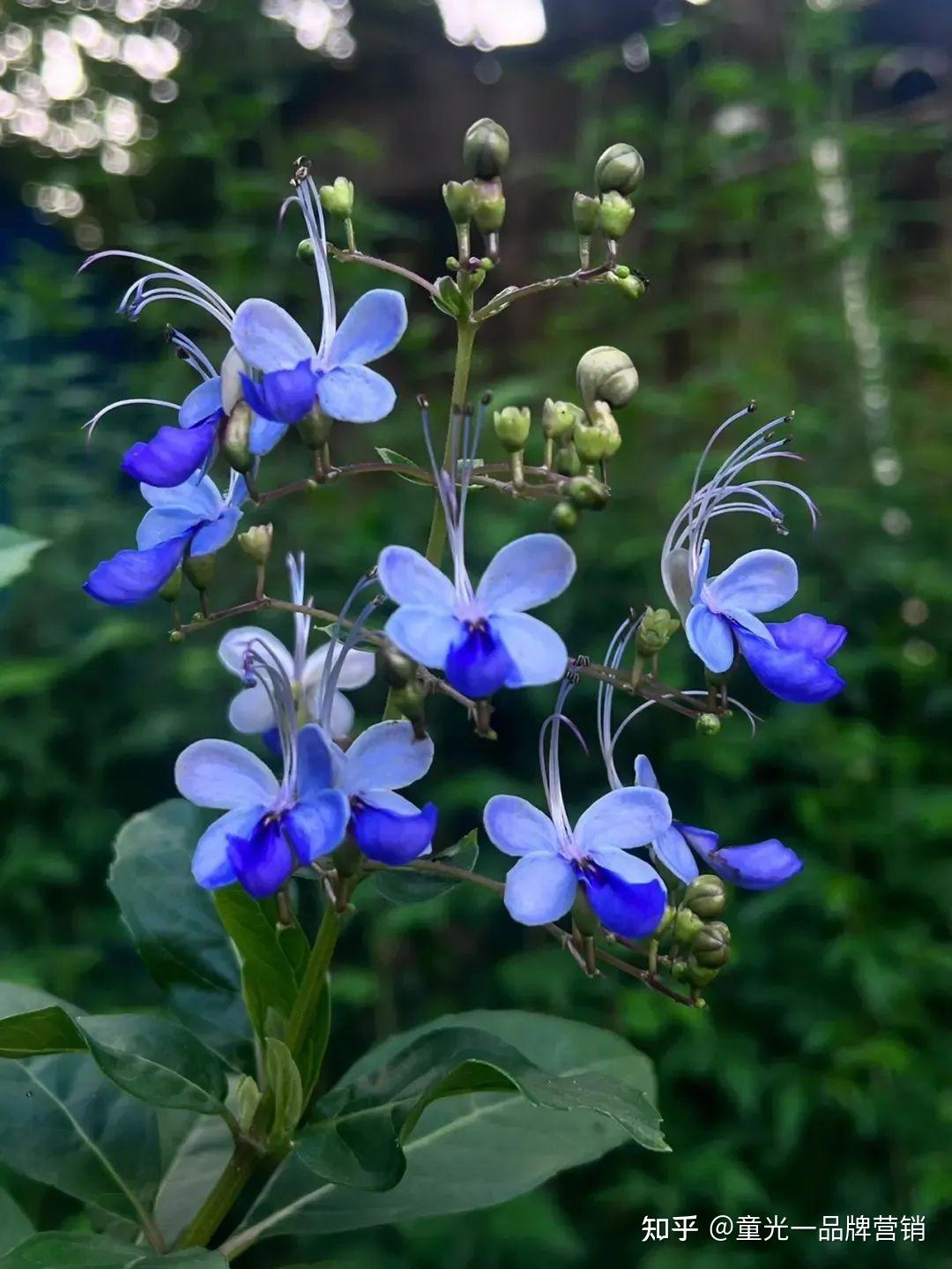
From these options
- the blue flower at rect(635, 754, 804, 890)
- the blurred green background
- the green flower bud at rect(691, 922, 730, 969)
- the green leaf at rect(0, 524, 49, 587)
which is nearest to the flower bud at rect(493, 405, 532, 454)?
the blue flower at rect(635, 754, 804, 890)

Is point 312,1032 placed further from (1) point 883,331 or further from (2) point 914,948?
(1) point 883,331

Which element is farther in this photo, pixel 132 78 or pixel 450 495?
pixel 132 78

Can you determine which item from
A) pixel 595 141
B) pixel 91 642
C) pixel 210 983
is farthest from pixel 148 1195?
pixel 595 141

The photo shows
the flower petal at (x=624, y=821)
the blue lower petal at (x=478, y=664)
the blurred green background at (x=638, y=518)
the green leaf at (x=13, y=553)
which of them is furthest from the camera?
the blurred green background at (x=638, y=518)

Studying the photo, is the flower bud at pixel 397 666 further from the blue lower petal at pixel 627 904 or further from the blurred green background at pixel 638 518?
the blurred green background at pixel 638 518

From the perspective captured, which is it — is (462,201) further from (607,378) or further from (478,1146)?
(478,1146)

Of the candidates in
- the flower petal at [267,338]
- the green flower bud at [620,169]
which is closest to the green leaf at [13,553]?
the flower petal at [267,338]
